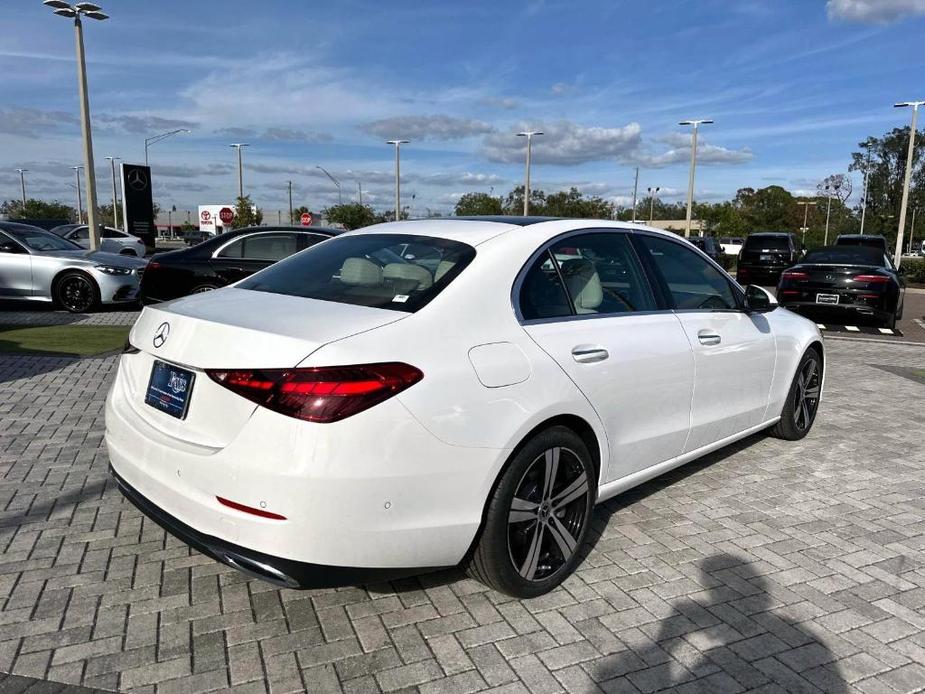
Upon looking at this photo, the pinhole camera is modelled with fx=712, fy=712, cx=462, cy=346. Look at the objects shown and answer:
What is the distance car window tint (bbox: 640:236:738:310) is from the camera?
13.3 ft

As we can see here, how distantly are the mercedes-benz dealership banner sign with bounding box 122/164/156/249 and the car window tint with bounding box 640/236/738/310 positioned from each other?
23.9 metres

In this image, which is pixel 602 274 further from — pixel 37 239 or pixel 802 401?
pixel 37 239

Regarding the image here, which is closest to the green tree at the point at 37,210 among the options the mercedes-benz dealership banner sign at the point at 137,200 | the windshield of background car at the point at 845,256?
the mercedes-benz dealership banner sign at the point at 137,200

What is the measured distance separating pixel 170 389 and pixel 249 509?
0.65m

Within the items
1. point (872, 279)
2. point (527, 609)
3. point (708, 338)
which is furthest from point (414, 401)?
point (872, 279)

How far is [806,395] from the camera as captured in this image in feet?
18.2

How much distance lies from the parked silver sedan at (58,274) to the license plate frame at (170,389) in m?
10.5

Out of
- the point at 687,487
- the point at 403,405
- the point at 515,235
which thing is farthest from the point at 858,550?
the point at 403,405

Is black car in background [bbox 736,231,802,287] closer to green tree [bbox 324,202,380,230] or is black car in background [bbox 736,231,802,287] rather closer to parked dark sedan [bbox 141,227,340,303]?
parked dark sedan [bbox 141,227,340,303]

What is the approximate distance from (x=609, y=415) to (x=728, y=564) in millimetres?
974

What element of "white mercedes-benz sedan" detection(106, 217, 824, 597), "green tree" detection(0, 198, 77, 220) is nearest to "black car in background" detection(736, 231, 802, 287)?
"white mercedes-benz sedan" detection(106, 217, 824, 597)

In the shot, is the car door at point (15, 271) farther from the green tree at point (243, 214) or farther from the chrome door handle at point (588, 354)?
the green tree at point (243, 214)

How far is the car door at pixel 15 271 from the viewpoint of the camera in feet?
38.8

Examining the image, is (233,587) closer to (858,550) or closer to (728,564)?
(728,564)
